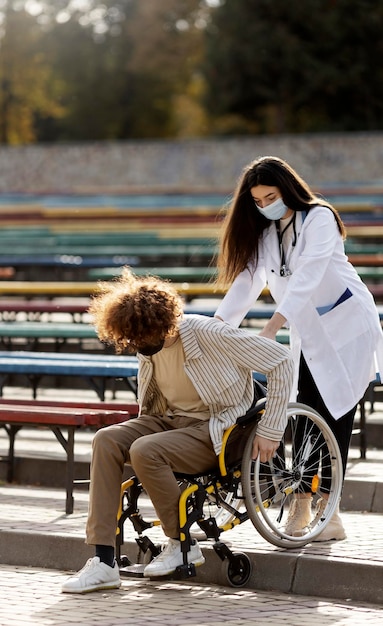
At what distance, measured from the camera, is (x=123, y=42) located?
2028 inches

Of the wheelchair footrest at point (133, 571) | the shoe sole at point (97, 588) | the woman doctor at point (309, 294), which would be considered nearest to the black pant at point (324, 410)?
the woman doctor at point (309, 294)

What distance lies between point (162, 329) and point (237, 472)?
676 mm

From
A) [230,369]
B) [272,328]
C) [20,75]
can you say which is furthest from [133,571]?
[20,75]

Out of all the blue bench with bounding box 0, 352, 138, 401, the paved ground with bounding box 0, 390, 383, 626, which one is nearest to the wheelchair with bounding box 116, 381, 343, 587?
the paved ground with bounding box 0, 390, 383, 626

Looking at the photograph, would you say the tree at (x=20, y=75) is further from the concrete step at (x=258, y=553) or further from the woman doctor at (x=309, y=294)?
the woman doctor at (x=309, y=294)

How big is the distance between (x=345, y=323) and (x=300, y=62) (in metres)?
30.9

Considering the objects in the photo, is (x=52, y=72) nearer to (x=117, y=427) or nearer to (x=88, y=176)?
(x=88, y=176)

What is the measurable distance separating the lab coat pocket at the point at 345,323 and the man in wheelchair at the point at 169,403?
455mm

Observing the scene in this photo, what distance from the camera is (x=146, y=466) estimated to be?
525 cm

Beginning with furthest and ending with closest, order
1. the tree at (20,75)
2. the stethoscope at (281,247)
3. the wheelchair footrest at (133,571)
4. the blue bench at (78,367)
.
Result: the tree at (20,75) < the blue bench at (78,367) < the stethoscope at (281,247) < the wheelchair footrest at (133,571)

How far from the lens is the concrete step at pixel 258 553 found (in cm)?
532

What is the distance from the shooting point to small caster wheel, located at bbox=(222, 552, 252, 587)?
5441 mm

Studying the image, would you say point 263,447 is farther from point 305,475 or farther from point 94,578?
point 94,578

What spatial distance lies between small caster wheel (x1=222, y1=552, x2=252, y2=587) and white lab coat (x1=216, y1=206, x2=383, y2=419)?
76 centimetres
